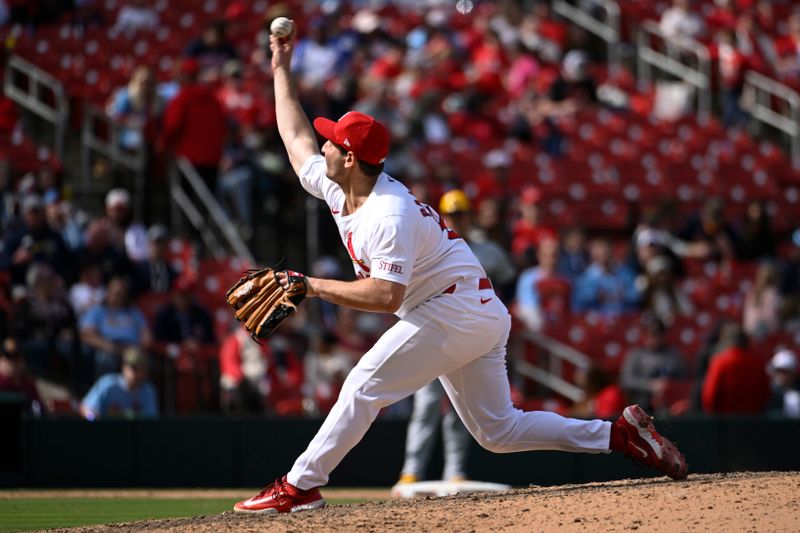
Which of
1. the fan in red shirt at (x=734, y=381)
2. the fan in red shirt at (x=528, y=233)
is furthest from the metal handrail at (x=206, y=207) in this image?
the fan in red shirt at (x=734, y=381)

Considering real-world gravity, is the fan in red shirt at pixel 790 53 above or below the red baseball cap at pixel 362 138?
above

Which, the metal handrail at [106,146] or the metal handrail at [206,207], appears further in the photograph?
the metal handrail at [106,146]

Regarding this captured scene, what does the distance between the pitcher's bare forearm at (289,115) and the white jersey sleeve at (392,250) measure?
0.94m

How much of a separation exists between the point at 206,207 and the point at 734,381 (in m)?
5.35

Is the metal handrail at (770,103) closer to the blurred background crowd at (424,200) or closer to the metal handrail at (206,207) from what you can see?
the blurred background crowd at (424,200)

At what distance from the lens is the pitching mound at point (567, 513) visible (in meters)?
5.70

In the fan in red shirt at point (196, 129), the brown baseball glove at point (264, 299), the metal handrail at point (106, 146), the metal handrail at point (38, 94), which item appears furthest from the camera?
the metal handrail at point (38, 94)

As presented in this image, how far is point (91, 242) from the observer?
39.9ft

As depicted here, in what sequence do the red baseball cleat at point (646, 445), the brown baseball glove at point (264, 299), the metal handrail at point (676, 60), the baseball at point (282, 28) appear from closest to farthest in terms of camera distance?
1. the brown baseball glove at point (264, 299)
2. the red baseball cleat at point (646, 445)
3. the baseball at point (282, 28)
4. the metal handrail at point (676, 60)

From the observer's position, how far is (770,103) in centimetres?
1959

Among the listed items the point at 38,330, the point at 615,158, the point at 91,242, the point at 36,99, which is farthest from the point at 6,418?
the point at 615,158

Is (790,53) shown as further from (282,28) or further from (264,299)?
(264,299)

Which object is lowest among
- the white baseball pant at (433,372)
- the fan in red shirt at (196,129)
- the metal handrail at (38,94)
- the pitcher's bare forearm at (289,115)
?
the white baseball pant at (433,372)

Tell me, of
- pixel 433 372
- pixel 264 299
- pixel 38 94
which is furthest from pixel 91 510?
pixel 38 94
